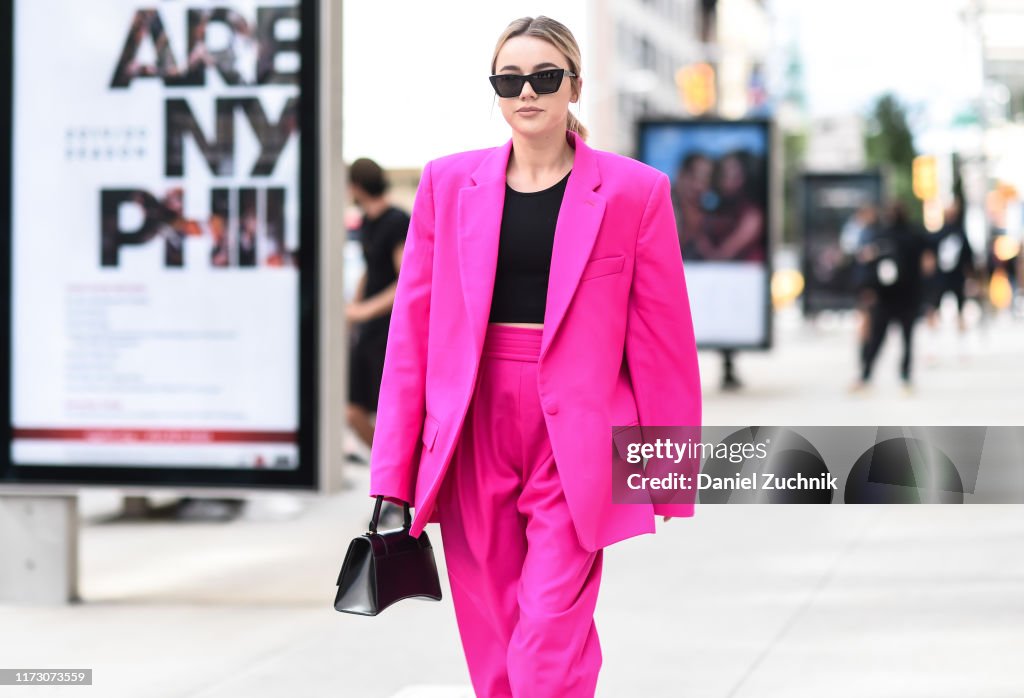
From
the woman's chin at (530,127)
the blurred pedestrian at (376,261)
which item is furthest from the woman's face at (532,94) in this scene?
the blurred pedestrian at (376,261)

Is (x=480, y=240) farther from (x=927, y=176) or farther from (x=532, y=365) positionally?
(x=927, y=176)

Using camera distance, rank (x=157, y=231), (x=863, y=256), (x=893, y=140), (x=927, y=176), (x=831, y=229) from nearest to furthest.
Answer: (x=157, y=231), (x=863, y=256), (x=831, y=229), (x=927, y=176), (x=893, y=140)

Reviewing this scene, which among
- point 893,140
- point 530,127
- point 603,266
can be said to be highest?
point 893,140

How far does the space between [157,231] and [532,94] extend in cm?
302

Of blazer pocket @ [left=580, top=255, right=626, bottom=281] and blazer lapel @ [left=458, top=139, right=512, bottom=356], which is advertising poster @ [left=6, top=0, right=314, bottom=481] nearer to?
blazer lapel @ [left=458, top=139, right=512, bottom=356]

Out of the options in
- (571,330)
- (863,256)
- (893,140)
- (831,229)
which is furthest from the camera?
(893,140)

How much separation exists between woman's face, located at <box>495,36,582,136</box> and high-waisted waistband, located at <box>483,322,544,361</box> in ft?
1.41

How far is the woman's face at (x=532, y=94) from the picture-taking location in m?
3.44

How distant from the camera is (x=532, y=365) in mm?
3410

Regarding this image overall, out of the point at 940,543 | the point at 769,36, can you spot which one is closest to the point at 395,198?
the point at 940,543

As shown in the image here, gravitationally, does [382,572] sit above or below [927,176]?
below

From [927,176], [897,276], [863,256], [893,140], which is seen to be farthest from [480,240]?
[893,140]

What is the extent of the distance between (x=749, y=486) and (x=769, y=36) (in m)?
107

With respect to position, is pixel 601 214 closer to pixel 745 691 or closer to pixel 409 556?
pixel 409 556
